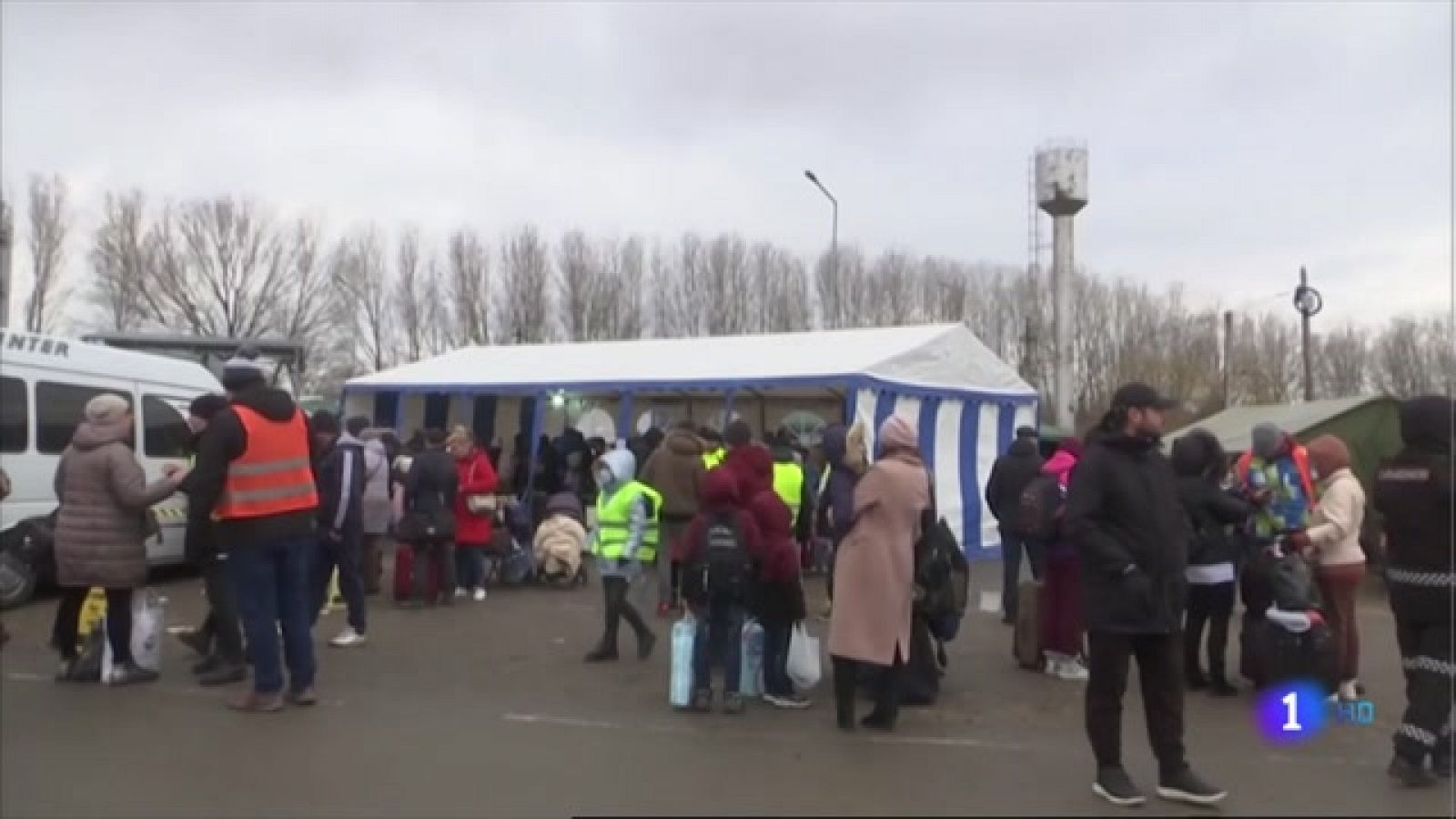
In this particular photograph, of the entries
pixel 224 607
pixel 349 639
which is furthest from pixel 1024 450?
pixel 224 607

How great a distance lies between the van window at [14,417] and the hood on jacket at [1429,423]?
11.0 m

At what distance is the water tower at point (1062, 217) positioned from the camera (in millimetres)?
51688

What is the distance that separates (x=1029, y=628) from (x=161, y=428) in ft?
30.9

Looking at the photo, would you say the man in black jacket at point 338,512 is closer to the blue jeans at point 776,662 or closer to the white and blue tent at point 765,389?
the blue jeans at point 776,662

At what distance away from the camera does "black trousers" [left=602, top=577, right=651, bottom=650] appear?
8.71 m

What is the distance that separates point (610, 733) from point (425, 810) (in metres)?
1.49

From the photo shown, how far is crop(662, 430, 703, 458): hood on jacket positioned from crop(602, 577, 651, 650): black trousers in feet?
4.61

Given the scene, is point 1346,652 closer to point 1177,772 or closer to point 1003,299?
point 1177,772

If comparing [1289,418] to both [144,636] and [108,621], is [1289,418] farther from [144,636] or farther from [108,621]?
[108,621]

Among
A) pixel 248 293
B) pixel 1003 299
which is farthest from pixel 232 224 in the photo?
pixel 1003 299

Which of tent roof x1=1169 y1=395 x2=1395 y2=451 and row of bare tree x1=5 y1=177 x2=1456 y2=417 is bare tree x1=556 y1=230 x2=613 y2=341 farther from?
tent roof x1=1169 y1=395 x2=1395 y2=451

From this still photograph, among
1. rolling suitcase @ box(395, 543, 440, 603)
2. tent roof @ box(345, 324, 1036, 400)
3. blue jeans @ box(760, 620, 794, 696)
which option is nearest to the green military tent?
tent roof @ box(345, 324, 1036, 400)

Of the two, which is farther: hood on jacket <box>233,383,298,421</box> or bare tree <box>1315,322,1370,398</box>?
bare tree <box>1315,322,1370,398</box>

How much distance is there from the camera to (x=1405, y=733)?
5.52 metres
